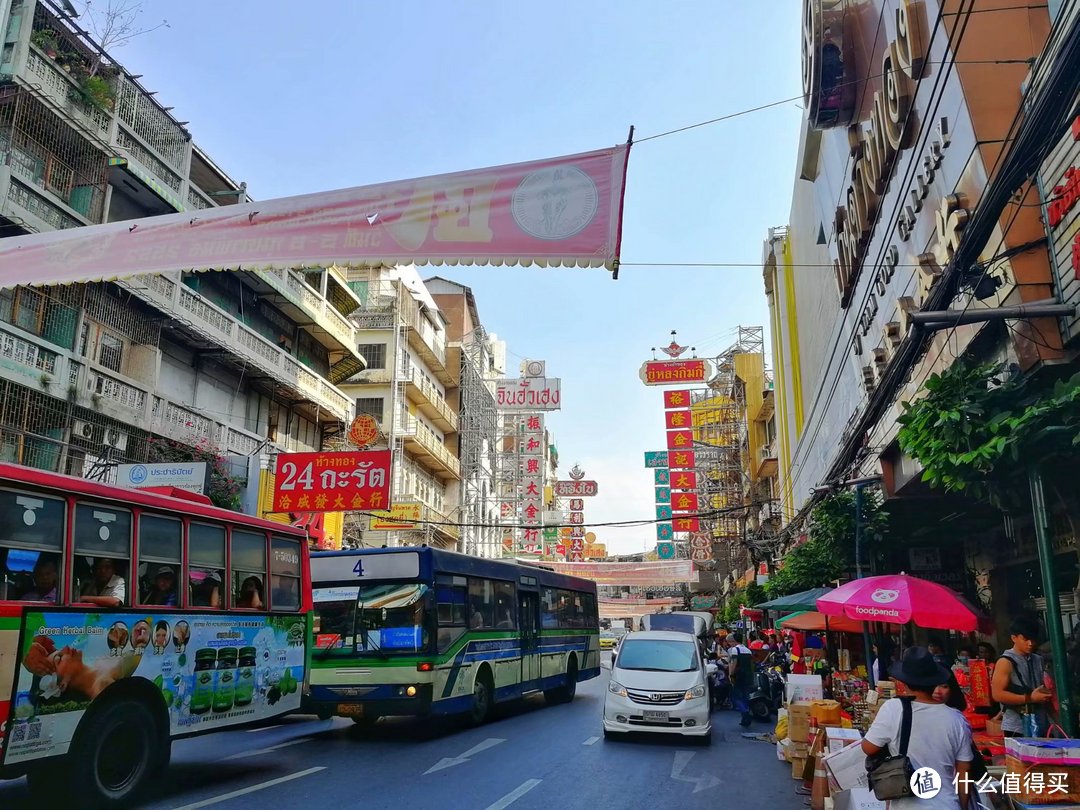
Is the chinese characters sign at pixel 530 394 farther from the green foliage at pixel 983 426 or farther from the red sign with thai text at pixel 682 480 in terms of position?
the green foliage at pixel 983 426

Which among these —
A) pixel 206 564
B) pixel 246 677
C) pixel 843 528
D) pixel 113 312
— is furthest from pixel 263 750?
pixel 113 312

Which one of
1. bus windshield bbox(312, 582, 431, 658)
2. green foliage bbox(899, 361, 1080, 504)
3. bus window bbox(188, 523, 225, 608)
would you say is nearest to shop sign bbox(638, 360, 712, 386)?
bus windshield bbox(312, 582, 431, 658)

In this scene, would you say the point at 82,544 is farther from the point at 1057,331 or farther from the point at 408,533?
the point at 408,533

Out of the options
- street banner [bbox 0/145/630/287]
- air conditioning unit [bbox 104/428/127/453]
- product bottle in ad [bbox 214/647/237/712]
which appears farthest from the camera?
air conditioning unit [bbox 104/428/127/453]

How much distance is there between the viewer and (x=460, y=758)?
1075 cm

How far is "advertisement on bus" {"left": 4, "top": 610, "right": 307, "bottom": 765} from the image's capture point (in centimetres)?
642

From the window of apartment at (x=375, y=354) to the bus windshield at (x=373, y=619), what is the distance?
93.3 ft

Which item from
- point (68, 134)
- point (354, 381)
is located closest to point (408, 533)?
point (354, 381)

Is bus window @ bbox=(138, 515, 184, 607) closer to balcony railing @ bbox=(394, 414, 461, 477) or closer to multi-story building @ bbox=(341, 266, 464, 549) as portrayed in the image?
multi-story building @ bbox=(341, 266, 464, 549)

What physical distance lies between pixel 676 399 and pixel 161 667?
34791 millimetres

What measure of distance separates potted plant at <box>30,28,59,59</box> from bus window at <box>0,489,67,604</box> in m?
14.7

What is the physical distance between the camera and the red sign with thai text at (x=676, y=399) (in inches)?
1602

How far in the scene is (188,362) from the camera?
73.7 feet

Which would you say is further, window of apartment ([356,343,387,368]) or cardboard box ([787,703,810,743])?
window of apartment ([356,343,387,368])
